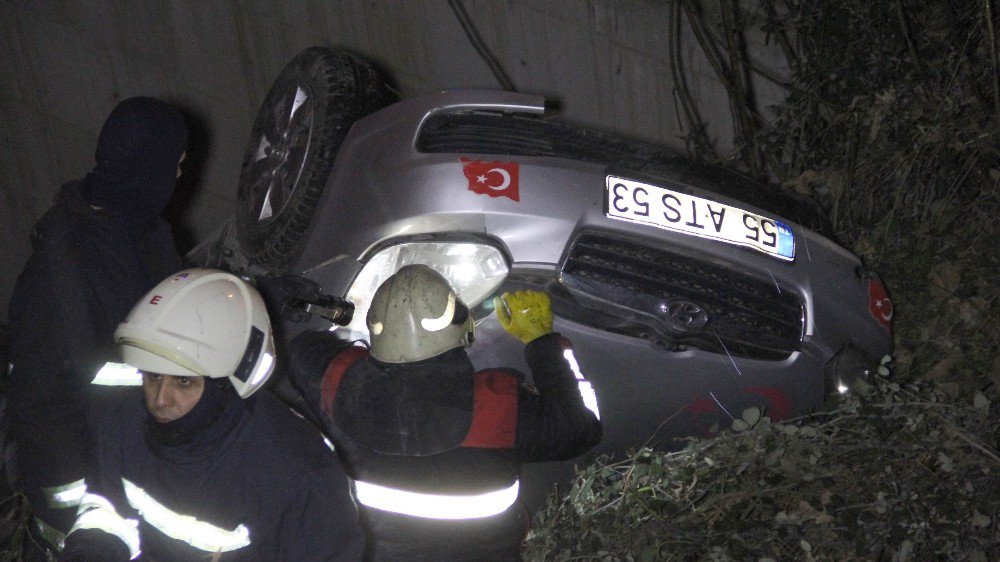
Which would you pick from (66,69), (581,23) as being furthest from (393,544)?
(66,69)

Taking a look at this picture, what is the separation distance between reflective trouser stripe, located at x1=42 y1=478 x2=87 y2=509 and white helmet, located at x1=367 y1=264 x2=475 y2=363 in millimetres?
997

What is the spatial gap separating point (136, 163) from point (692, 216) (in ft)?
6.16

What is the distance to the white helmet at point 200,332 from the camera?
273 cm

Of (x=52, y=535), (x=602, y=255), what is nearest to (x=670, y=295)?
(x=602, y=255)

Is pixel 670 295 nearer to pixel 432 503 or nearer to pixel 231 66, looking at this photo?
pixel 432 503

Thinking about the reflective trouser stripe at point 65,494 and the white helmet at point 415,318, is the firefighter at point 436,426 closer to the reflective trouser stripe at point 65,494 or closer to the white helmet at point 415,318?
the white helmet at point 415,318

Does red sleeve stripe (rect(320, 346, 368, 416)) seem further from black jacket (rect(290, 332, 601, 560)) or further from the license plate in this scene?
the license plate

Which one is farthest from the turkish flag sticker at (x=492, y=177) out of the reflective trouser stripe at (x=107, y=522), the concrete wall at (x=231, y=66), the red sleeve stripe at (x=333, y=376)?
the concrete wall at (x=231, y=66)

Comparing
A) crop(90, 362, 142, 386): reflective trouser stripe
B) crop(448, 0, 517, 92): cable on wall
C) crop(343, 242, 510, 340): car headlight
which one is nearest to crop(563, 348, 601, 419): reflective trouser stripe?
crop(343, 242, 510, 340): car headlight

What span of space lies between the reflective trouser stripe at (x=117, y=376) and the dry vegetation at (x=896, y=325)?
1439 millimetres

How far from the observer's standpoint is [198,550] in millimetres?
2762

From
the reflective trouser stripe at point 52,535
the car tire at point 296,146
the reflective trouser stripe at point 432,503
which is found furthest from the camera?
the car tire at point 296,146

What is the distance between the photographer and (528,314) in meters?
3.16

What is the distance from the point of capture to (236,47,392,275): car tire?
12.2 ft
